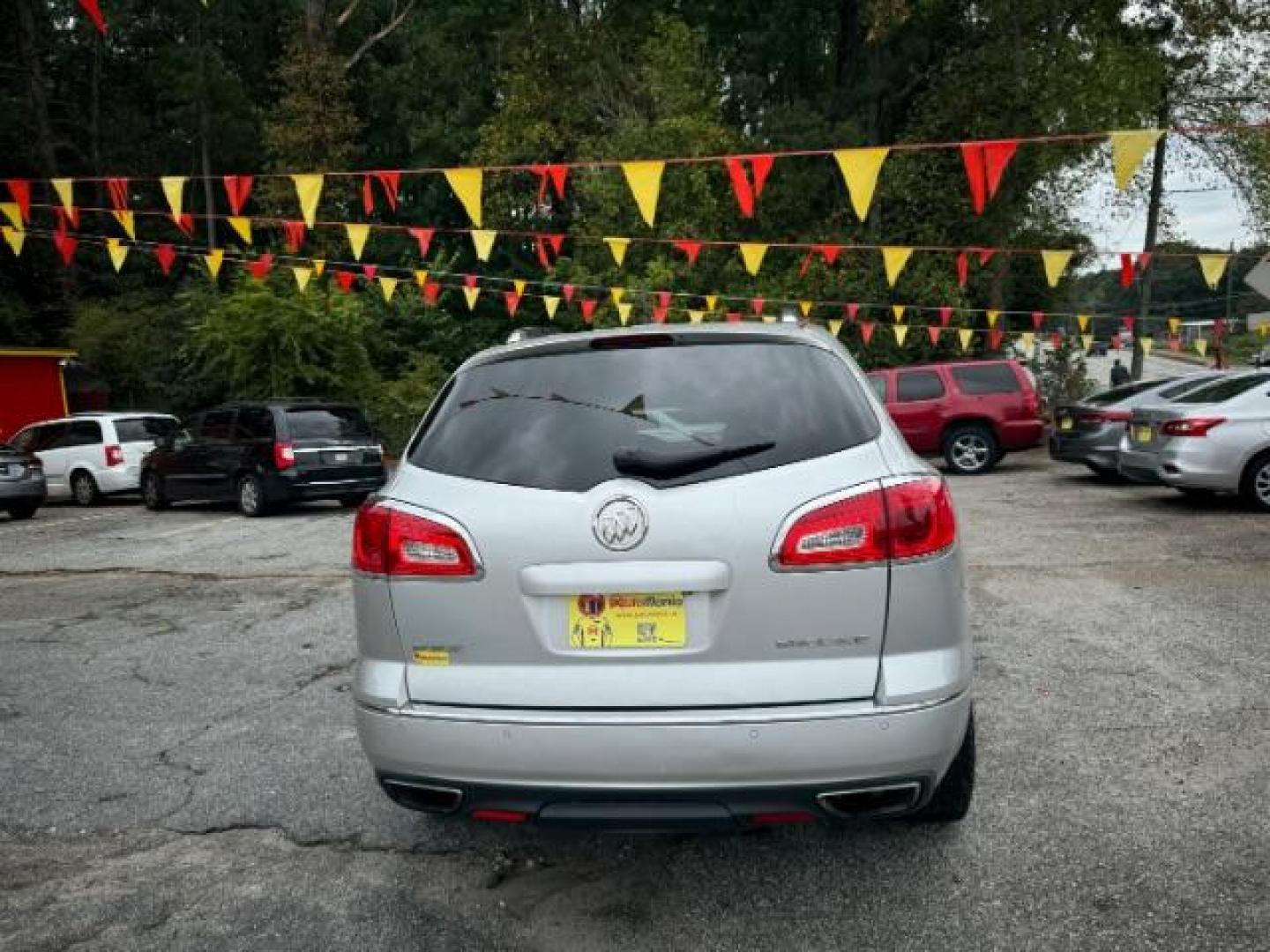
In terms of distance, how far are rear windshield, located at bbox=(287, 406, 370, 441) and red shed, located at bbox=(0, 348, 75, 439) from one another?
15257mm

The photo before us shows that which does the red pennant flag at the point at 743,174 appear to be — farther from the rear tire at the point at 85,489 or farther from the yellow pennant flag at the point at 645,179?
the rear tire at the point at 85,489

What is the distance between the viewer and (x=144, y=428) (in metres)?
18.2

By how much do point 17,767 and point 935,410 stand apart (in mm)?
15064

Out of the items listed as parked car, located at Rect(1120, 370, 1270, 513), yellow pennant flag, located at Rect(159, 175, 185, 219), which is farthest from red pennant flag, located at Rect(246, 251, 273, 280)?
parked car, located at Rect(1120, 370, 1270, 513)

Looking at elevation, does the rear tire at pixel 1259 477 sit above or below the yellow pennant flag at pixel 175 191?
below

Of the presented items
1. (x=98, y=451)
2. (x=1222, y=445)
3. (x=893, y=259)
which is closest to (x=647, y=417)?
(x=1222, y=445)

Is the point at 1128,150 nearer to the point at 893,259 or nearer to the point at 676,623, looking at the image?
the point at 893,259

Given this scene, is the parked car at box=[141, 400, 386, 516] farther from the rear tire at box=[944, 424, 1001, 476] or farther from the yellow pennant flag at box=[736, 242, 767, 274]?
the rear tire at box=[944, 424, 1001, 476]

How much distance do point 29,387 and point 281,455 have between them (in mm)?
16344

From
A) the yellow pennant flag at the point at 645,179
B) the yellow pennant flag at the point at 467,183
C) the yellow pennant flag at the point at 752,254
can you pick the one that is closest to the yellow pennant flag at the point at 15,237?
the yellow pennant flag at the point at 467,183

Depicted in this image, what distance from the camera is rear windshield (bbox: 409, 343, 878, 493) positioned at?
2.74 metres

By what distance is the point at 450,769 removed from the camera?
106 inches

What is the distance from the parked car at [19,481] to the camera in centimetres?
1529

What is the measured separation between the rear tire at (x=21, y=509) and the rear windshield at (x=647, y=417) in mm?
15202
